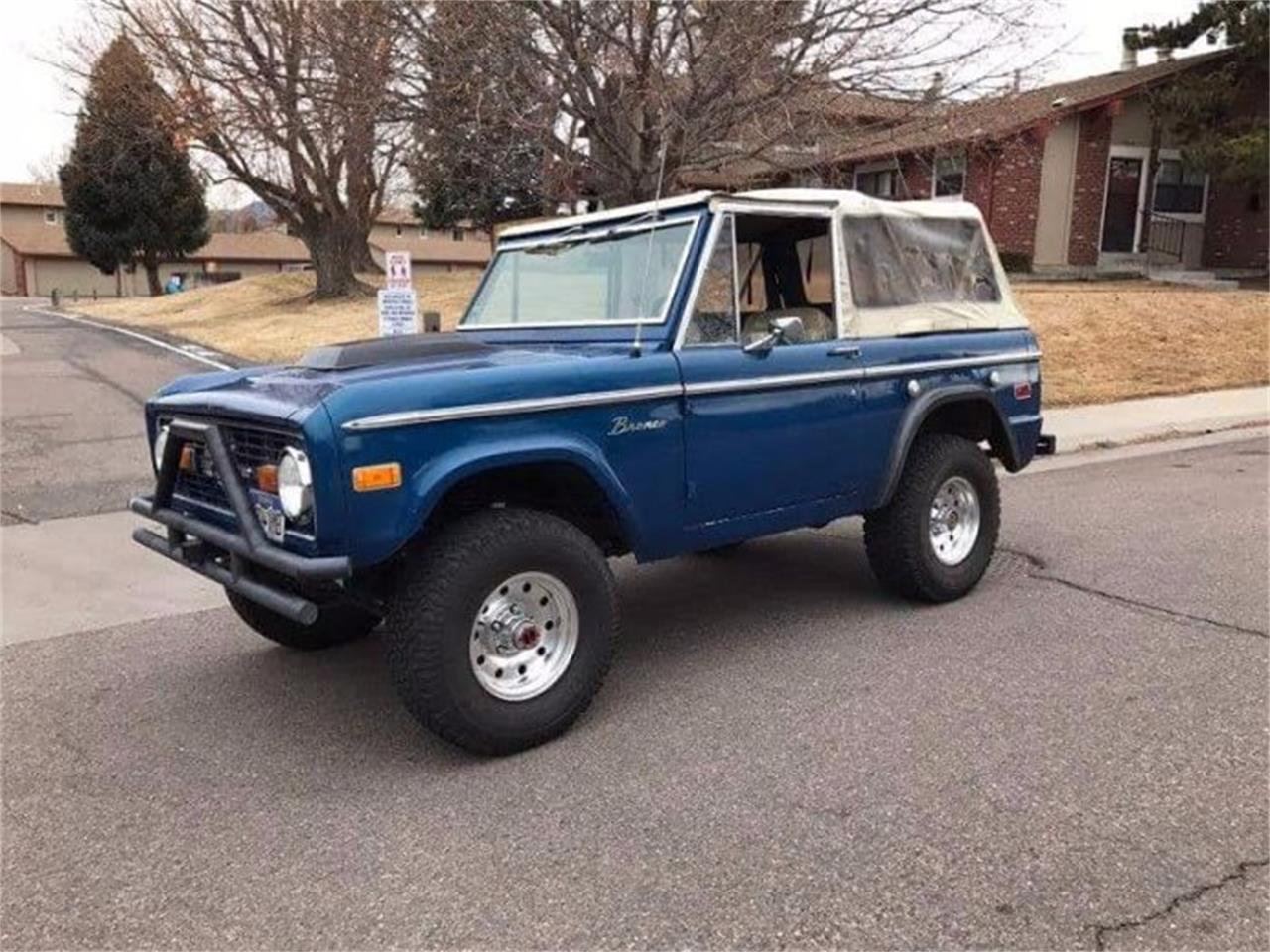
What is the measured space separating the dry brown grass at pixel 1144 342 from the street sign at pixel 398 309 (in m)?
7.24

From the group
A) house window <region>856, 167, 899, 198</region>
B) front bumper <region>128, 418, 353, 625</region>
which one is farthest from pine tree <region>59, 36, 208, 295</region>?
front bumper <region>128, 418, 353, 625</region>

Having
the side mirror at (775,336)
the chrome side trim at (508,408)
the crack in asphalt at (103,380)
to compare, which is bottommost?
the crack in asphalt at (103,380)

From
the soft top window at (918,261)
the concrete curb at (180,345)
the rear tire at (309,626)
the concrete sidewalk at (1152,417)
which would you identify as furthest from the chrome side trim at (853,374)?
the concrete curb at (180,345)

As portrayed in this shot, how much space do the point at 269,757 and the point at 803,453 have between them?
8.09 ft

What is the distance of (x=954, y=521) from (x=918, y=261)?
1346 mm

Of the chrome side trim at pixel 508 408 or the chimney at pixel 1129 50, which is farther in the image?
the chimney at pixel 1129 50

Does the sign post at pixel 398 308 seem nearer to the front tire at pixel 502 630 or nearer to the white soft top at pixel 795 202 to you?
the white soft top at pixel 795 202

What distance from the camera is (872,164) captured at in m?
25.4

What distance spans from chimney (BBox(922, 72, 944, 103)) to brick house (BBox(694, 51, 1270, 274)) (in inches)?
361

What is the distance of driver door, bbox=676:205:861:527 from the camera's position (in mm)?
4285

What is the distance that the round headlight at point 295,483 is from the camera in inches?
131

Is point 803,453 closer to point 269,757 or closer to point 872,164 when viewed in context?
point 269,757

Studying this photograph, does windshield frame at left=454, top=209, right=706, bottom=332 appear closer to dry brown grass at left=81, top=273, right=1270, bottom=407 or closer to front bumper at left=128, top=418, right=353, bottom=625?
front bumper at left=128, top=418, right=353, bottom=625

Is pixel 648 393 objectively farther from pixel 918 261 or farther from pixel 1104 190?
pixel 1104 190
